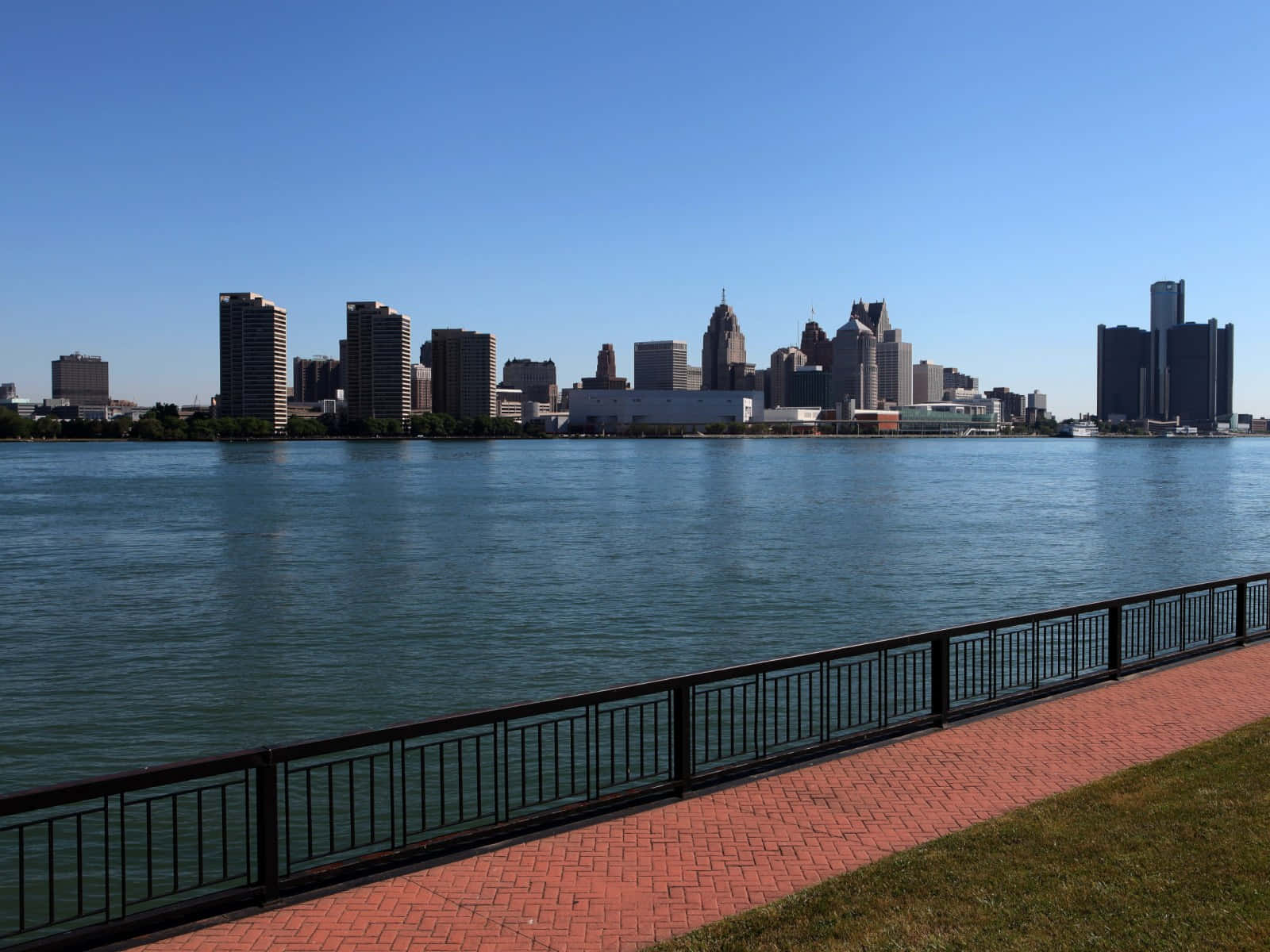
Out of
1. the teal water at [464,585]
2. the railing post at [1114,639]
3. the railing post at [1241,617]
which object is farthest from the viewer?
the teal water at [464,585]

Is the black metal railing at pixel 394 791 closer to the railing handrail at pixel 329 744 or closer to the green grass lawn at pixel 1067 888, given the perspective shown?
the railing handrail at pixel 329 744

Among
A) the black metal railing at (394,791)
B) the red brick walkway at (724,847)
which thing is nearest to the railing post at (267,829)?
the black metal railing at (394,791)

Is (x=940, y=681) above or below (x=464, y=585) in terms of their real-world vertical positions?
above

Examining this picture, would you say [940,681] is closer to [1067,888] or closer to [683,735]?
[683,735]

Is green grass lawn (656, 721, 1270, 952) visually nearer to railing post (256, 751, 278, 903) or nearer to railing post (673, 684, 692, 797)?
railing post (673, 684, 692, 797)

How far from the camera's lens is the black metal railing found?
800 cm

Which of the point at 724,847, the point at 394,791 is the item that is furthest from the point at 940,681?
the point at 394,791

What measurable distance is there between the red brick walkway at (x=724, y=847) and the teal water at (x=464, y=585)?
11548 millimetres

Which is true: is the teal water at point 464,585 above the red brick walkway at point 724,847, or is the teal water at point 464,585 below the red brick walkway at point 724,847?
below

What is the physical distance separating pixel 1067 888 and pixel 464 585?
1259 inches

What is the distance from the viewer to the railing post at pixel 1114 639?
49.4 feet

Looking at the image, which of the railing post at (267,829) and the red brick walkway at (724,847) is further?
the railing post at (267,829)

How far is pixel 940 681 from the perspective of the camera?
1281cm

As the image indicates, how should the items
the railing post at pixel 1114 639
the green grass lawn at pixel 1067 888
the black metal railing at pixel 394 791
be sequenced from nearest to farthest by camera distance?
the green grass lawn at pixel 1067 888, the black metal railing at pixel 394 791, the railing post at pixel 1114 639
